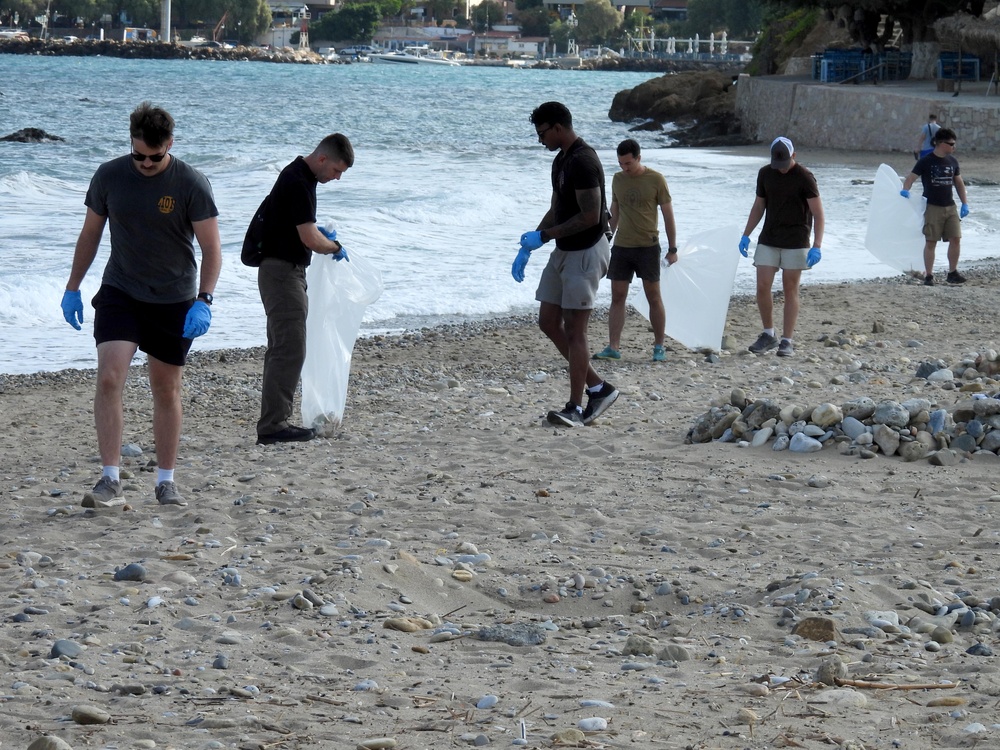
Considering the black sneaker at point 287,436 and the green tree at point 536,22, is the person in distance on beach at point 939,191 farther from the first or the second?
the green tree at point 536,22

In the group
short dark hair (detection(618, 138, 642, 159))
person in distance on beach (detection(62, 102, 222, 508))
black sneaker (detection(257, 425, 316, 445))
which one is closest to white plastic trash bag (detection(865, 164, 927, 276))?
short dark hair (detection(618, 138, 642, 159))

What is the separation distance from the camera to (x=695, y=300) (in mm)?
8055

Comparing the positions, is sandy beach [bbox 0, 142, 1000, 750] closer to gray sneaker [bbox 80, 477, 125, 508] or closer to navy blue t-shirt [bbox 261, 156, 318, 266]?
gray sneaker [bbox 80, 477, 125, 508]

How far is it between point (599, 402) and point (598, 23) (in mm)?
169903

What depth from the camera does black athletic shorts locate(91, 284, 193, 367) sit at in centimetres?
448

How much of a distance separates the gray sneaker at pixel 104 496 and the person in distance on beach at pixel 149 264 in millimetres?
191

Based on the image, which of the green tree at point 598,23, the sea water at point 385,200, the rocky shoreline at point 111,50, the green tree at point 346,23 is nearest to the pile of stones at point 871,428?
the sea water at point 385,200

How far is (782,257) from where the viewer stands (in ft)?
26.3

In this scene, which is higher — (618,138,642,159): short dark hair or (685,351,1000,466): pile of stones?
(618,138,642,159): short dark hair

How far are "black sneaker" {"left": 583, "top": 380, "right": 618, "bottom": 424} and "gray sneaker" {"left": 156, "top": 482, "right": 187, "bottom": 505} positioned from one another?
2227mm

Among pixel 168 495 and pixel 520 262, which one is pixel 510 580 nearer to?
pixel 168 495

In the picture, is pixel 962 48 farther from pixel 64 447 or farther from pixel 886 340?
pixel 64 447

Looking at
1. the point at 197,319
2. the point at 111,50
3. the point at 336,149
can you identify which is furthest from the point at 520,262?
the point at 111,50

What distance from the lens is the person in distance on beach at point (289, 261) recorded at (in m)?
5.57
